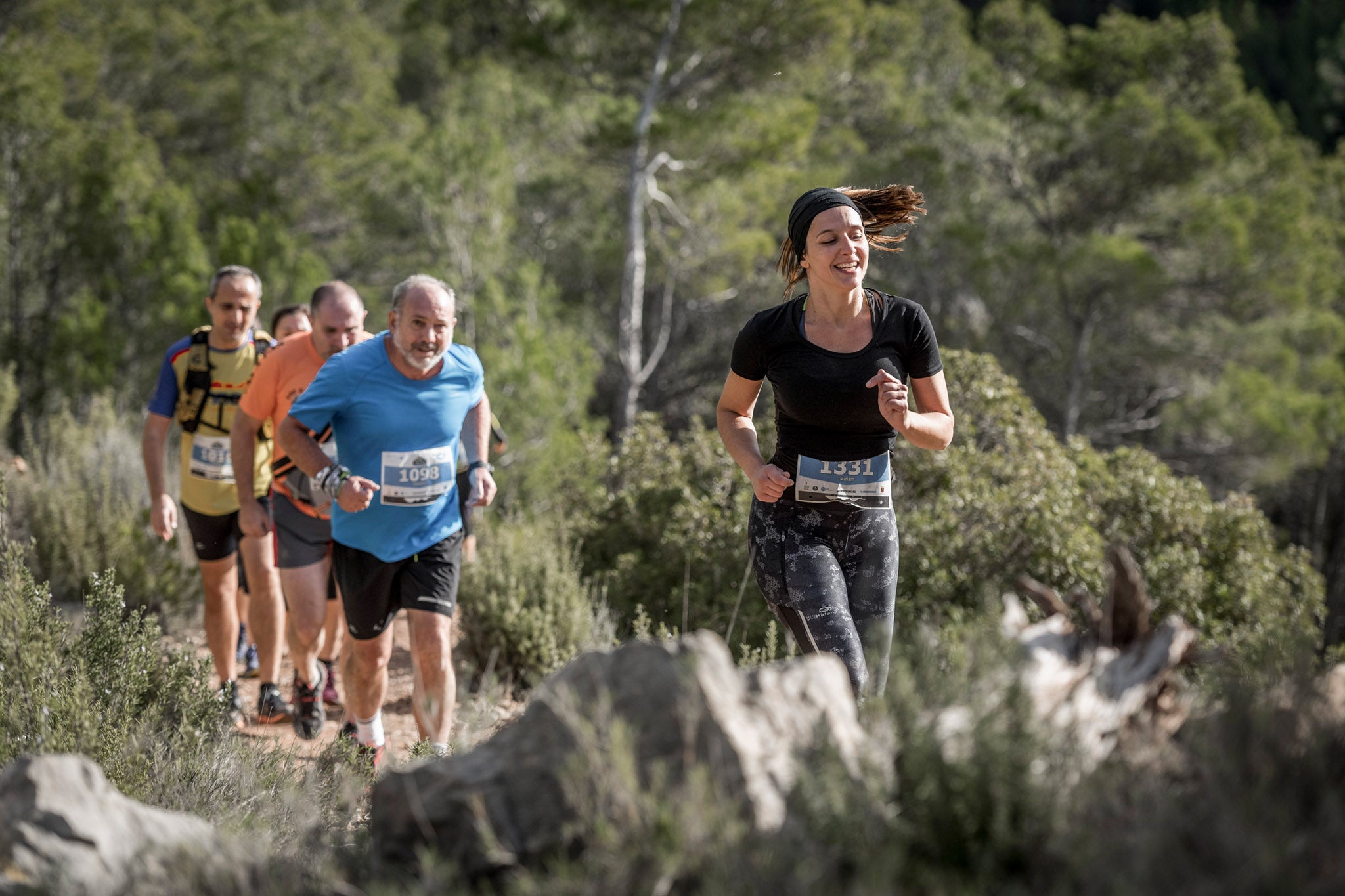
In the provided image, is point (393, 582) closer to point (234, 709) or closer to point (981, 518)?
point (234, 709)

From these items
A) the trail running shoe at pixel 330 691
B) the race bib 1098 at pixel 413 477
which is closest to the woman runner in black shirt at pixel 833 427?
the race bib 1098 at pixel 413 477

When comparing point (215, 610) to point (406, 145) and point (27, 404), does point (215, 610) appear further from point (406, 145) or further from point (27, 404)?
point (406, 145)

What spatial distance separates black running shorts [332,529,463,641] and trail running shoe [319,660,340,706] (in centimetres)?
160

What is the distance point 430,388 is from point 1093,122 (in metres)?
17.1

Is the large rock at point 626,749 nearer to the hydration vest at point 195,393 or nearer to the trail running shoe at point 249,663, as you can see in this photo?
the hydration vest at point 195,393

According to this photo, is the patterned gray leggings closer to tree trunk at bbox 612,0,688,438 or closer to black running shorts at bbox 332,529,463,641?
black running shorts at bbox 332,529,463,641

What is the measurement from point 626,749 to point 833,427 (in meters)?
1.52

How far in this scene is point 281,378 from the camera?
14.2 ft

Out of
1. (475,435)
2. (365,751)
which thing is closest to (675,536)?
(475,435)

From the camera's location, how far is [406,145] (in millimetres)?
18922

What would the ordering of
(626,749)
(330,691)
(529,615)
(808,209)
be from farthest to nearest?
(529,615)
(330,691)
(808,209)
(626,749)

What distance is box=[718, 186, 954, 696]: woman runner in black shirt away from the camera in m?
3.12

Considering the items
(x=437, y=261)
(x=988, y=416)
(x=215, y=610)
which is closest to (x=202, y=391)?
(x=215, y=610)

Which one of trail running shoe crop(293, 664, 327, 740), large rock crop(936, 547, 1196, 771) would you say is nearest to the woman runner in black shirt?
large rock crop(936, 547, 1196, 771)
